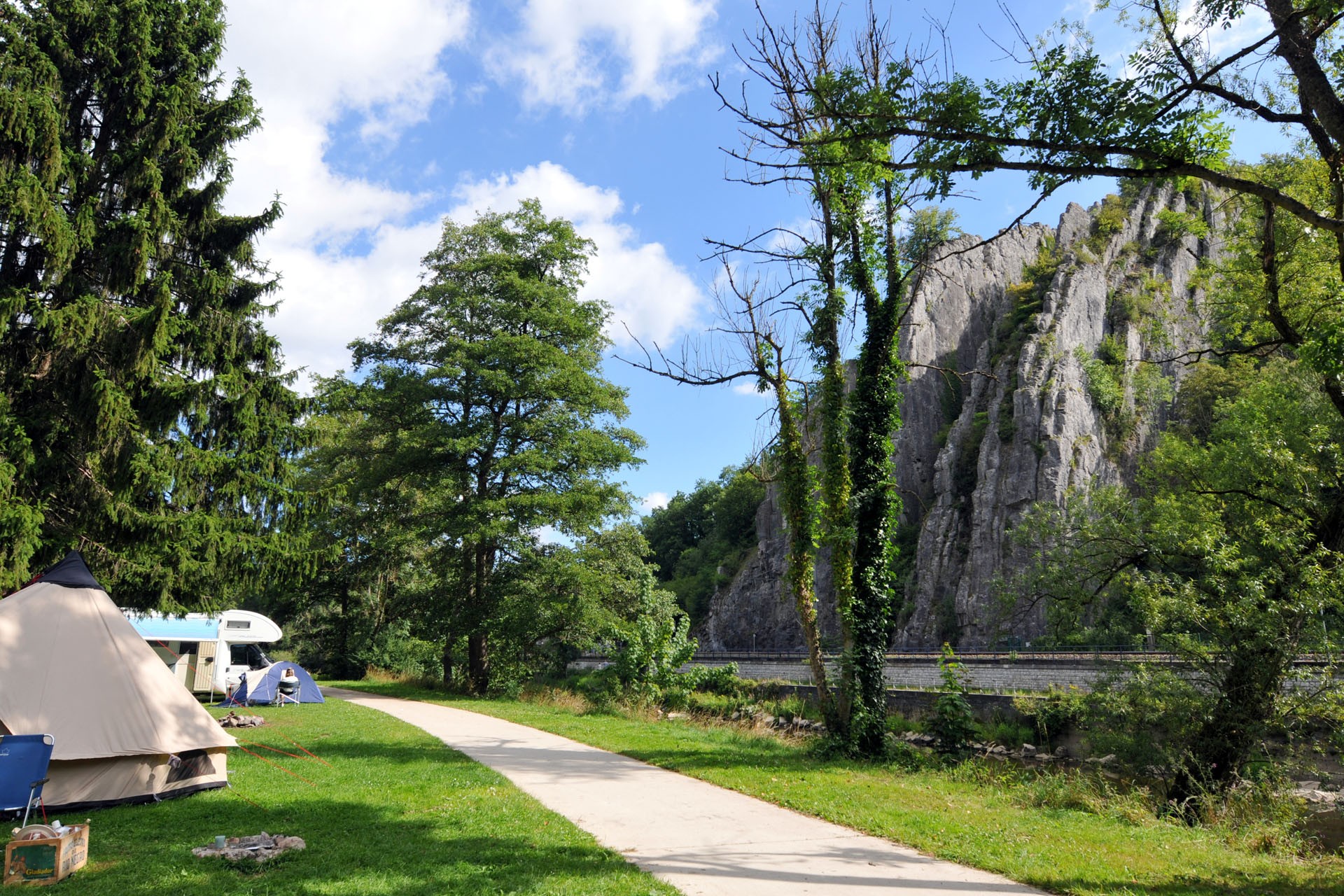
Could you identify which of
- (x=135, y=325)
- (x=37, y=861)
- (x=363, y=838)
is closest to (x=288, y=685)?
(x=135, y=325)

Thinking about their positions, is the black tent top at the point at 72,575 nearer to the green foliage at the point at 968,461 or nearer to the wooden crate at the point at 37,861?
the wooden crate at the point at 37,861

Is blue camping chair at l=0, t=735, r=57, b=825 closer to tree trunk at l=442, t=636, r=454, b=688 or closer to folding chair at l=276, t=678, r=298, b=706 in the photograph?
folding chair at l=276, t=678, r=298, b=706

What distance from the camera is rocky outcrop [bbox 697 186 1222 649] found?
5156 centimetres

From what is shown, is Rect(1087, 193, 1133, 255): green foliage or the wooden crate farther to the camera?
Rect(1087, 193, 1133, 255): green foliage

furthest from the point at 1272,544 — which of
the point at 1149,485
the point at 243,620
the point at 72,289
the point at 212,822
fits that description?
the point at 1149,485

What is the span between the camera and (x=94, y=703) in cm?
773

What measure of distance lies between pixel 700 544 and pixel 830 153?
86518mm

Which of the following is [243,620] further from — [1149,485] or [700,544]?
[700,544]

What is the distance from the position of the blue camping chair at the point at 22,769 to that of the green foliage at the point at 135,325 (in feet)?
13.8

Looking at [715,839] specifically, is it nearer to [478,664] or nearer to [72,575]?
[72,575]

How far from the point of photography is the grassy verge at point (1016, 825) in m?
5.39

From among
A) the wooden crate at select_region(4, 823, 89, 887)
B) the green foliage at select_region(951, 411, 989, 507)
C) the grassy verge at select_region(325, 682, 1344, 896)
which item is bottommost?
the grassy verge at select_region(325, 682, 1344, 896)

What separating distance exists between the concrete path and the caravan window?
44.3ft

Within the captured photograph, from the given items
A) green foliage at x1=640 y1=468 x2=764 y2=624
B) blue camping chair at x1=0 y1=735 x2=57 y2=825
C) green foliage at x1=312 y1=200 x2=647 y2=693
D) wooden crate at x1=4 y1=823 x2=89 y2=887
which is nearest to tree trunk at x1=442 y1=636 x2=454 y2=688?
green foliage at x1=312 y1=200 x2=647 y2=693
